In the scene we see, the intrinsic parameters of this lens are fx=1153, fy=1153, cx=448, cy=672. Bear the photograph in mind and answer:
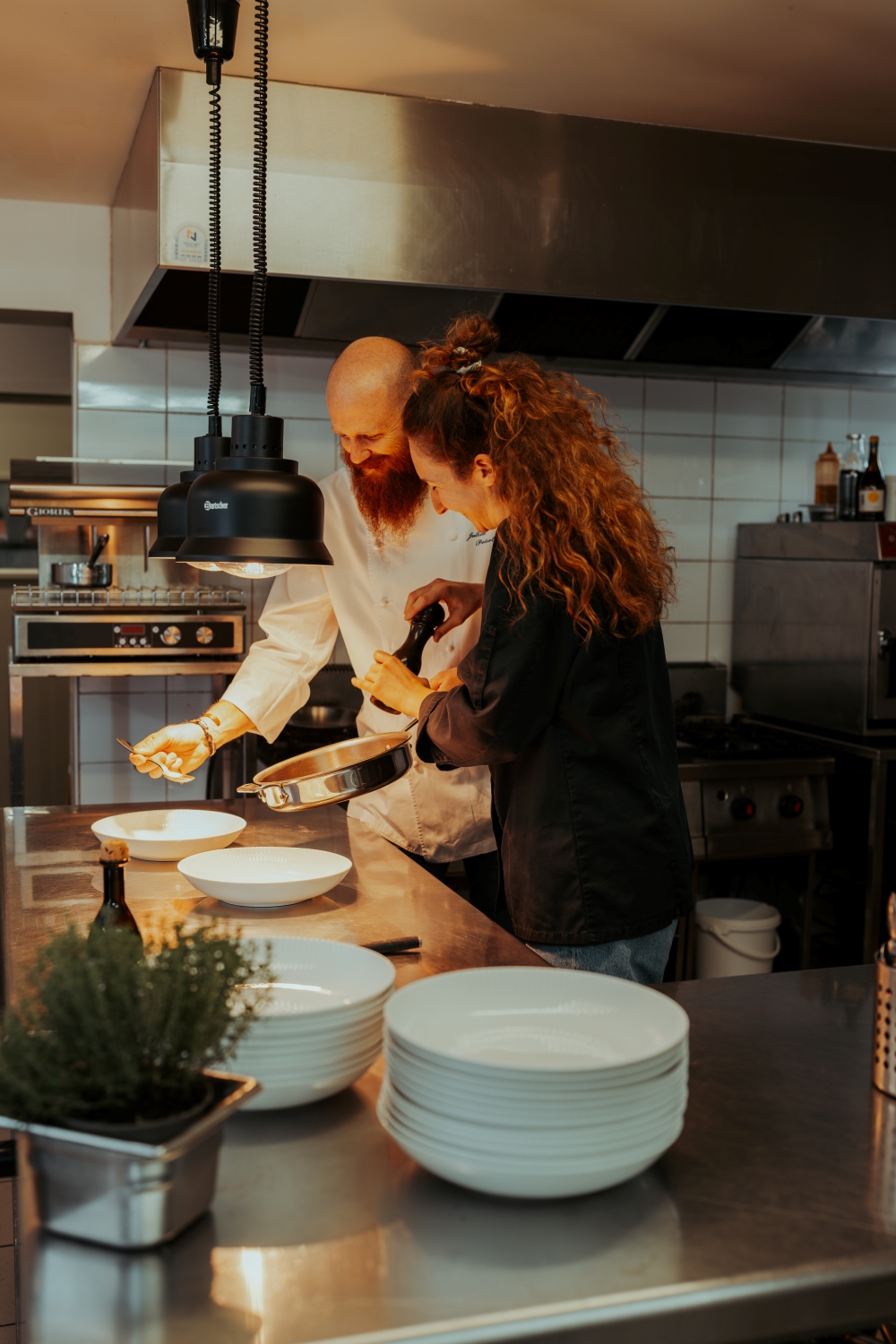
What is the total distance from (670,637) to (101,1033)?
3302mm

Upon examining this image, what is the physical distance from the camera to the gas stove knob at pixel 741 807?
10.2ft

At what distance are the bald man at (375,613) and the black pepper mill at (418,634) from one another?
0.19 metres

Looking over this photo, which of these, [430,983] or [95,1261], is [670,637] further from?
[95,1261]

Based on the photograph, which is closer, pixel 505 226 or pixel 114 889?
pixel 114 889

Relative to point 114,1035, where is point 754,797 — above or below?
below

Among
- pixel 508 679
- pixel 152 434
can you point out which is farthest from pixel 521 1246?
pixel 152 434

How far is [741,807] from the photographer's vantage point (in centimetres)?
311

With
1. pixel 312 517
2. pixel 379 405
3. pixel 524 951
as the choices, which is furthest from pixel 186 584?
pixel 524 951

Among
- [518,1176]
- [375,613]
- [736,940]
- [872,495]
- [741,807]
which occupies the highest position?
[872,495]

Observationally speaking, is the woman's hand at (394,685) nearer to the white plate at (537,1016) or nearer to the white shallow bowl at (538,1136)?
the white plate at (537,1016)

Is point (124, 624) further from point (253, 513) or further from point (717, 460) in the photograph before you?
point (717, 460)

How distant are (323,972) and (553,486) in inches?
28.6

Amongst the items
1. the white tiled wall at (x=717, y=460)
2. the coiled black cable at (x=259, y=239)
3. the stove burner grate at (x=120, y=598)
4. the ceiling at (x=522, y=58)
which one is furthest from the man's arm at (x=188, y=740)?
the white tiled wall at (x=717, y=460)

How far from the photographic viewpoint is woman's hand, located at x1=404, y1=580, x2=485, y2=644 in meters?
1.98
